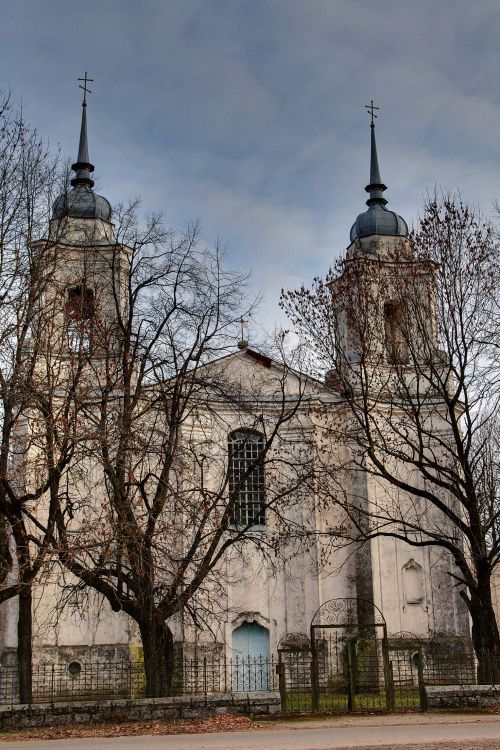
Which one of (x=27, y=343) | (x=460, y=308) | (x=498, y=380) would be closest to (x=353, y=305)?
(x=460, y=308)

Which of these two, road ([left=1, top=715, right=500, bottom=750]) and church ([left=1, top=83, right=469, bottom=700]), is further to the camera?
church ([left=1, top=83, right=469, bottom=700])

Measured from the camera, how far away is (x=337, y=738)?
1258 cm

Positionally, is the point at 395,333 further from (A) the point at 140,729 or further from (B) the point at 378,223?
(A) the point at 140,729

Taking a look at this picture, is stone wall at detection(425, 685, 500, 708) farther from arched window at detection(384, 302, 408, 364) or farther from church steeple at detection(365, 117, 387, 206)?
church steeple at detection(365, 117, 387, 206)

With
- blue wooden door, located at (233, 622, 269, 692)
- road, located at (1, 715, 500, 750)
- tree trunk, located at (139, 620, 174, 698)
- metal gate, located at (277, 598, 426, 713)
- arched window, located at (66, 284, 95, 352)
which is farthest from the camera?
blue wooden door, located at (233, 622, 269, 692)

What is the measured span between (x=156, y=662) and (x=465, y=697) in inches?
212

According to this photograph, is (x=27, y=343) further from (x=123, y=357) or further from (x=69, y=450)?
(x=69, y=450)

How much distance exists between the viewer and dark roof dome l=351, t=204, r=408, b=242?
90.4 feet

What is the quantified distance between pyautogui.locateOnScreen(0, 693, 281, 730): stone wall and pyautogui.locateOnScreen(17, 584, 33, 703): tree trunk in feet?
6.79

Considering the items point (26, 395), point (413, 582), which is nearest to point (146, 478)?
point (26, 395)

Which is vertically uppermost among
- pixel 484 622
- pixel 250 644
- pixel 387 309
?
pixel 387 309

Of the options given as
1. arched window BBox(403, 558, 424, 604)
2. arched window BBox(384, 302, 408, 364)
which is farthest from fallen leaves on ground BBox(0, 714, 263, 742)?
arched window BBox(403, 558, 424, 604)

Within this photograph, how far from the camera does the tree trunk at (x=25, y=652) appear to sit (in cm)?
1636

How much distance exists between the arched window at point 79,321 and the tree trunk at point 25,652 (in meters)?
4.57
